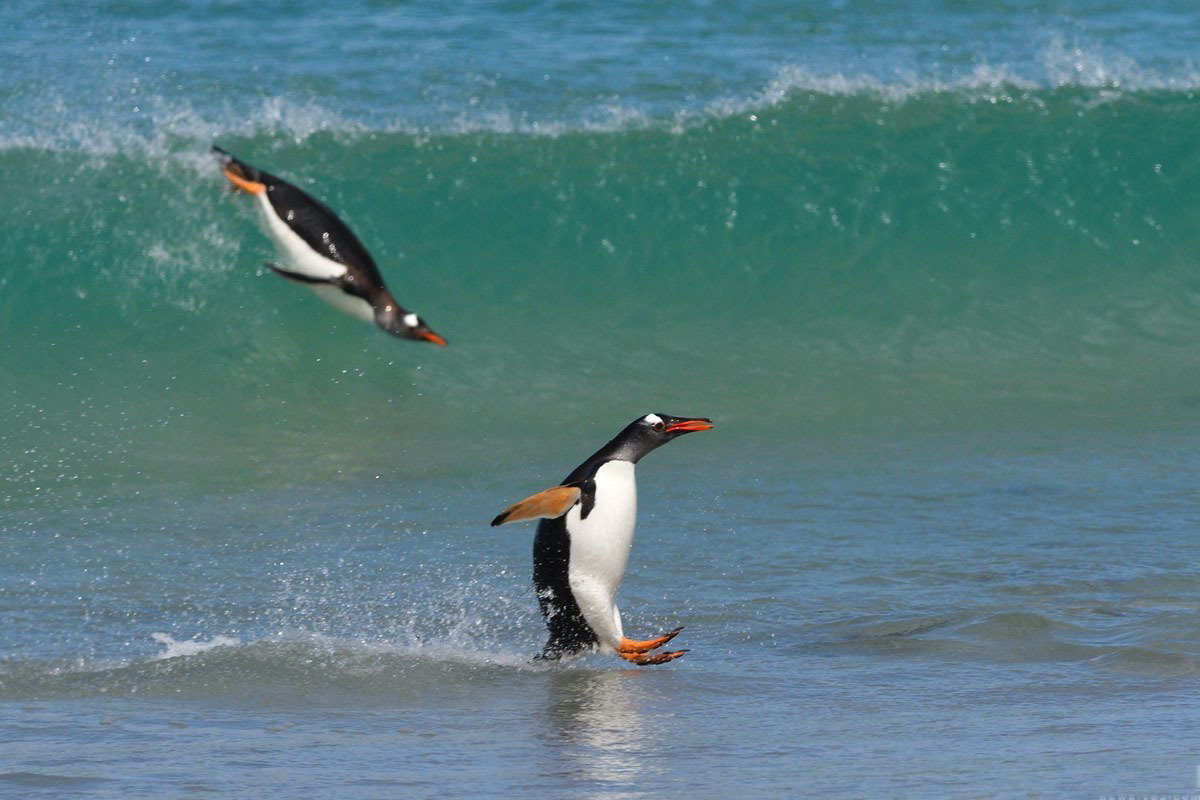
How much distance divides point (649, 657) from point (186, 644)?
1576 mm

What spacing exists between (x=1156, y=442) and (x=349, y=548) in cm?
427

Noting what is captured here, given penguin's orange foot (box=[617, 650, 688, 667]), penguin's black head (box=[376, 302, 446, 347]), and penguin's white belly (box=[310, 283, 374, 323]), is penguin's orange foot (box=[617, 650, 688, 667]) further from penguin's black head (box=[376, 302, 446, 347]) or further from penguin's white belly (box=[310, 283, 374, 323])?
penguin's white belly (box=[310, 283, 374, 323])

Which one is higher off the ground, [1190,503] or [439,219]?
[439,219]

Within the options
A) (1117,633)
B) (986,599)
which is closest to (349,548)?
(986,599)

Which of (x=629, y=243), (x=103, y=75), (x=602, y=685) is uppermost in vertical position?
(x=103, y=75)

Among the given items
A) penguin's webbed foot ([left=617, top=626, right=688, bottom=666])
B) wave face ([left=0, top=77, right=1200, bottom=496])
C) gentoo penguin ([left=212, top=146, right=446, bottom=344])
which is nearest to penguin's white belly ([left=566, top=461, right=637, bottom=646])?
penguin's webbed foot ([left=617, top=626, right=688, bottom=666])

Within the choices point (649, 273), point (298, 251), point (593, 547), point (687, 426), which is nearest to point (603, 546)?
point (593, 547)

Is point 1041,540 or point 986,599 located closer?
point 986,599

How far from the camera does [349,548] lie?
700 cm

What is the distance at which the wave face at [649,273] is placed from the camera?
32.5ft

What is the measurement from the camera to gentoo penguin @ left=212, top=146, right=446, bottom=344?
22.6 ft

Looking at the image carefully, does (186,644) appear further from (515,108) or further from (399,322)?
(515,108)

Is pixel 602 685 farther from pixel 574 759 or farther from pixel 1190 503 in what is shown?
pixel 1190 503

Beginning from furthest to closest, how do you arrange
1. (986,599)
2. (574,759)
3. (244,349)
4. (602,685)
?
1. (244,349)
2. (986,599)
3. (602,685)
4. (574,759)
